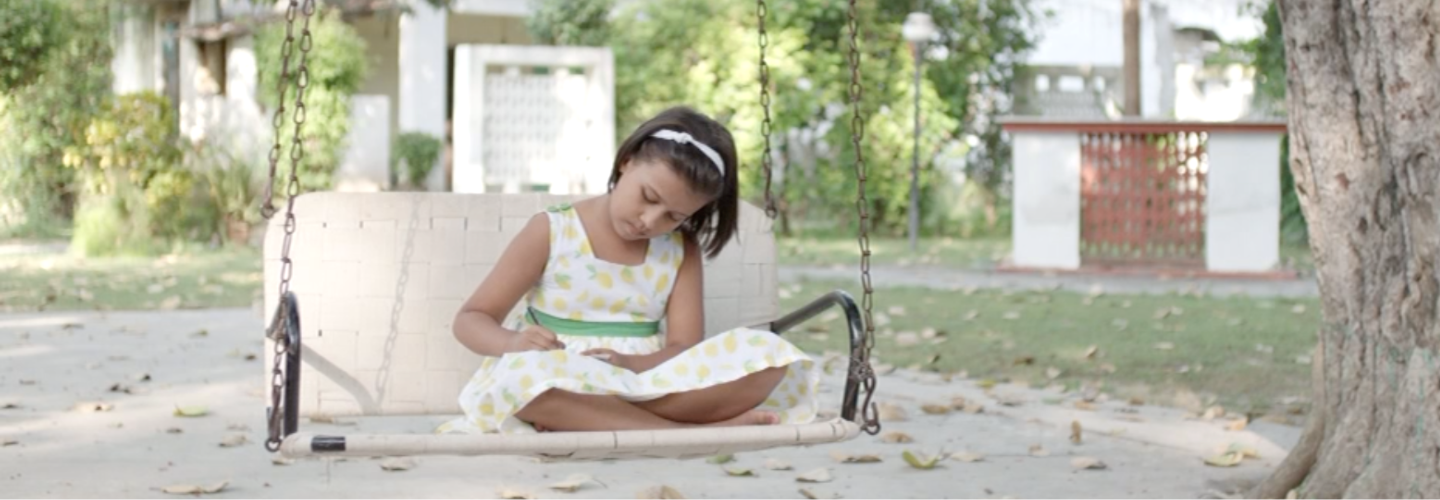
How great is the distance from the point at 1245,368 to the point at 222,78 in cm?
1417

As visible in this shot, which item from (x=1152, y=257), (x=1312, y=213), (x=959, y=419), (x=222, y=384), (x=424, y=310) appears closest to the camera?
(x=424, y=310)

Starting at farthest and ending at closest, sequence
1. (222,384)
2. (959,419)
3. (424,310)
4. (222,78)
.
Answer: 1. (222,78)
2. (222,384)
3. (959,419)
4. (424,310)

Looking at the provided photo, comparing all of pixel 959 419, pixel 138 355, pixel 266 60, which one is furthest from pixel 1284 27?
pixel 266 60

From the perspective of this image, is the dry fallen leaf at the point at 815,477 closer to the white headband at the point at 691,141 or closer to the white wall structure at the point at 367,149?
the white headband at the point at 691,141

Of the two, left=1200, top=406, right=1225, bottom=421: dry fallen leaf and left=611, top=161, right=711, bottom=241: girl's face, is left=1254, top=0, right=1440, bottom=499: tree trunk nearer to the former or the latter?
left=1200, top=406, right=1225, bottom=421: dry fallen leaf

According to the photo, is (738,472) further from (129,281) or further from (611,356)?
(129,281)

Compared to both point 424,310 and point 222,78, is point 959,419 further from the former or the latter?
point 222,78

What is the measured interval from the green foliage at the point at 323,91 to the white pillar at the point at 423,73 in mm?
2094

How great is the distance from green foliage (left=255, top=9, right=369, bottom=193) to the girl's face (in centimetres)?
1079

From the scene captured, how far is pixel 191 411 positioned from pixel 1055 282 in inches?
252

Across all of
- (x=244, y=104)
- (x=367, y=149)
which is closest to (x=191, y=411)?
(x=244, y=104)

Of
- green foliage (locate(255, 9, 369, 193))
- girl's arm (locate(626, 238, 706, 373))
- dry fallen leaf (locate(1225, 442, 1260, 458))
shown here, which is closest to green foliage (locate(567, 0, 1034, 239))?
green foliage (locate(255, 9, 369, 193))

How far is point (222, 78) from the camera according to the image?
1827 cm

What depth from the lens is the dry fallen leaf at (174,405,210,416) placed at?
16.5 feet
